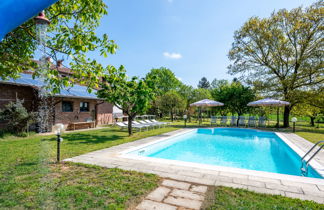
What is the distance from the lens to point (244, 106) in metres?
23.0

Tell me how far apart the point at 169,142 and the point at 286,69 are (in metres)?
17.5

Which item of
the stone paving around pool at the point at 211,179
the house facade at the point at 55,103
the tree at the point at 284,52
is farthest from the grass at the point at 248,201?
the tree at the point at 284,52

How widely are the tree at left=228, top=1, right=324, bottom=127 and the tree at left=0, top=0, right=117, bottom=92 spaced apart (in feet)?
69.4

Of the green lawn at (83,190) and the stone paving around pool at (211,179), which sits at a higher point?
the green lawn at (83,190)

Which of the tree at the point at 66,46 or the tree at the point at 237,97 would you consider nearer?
the tree at the point at 66,46

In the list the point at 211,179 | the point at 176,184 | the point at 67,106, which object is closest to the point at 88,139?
the point at 67,106

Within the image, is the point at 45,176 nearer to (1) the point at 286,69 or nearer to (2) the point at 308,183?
(2) the point at 308,183

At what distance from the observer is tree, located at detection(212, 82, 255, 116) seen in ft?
73.3

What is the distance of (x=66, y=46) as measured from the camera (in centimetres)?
366

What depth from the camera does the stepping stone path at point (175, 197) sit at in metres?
3.38

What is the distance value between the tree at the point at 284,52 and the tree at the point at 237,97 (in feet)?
4.29

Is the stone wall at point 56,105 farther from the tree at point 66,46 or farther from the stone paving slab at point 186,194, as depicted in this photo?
the stone paving slab at point 186,194

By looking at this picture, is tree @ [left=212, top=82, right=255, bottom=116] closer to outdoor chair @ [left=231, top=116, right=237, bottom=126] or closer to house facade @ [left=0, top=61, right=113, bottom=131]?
outdoor chair @ [left=231, top=116, right=237, bottom=126]

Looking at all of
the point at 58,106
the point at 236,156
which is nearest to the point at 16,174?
the point at 236,156
